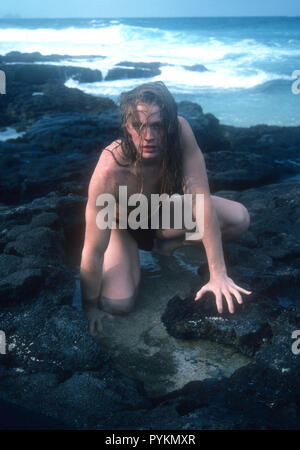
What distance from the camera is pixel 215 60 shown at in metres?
27.0

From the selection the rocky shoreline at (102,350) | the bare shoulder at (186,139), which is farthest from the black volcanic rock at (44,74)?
the bare shoulder at (186,139)

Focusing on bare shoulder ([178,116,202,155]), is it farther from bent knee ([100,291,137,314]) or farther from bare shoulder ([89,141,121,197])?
bent knee ([100,291,137,314])

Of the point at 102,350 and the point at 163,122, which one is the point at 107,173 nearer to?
the point at 163,122

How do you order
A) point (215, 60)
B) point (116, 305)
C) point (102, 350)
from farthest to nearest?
point (215, 60)
point (116, 305)
point (102, 350)

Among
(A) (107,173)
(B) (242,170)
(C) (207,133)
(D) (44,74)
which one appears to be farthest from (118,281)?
(D) (44,74)

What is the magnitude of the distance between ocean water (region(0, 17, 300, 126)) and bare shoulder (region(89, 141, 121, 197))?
8528 mm

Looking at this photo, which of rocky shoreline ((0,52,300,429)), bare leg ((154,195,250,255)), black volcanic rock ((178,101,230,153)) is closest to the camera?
rocky shoreline ((0,52,300,429))

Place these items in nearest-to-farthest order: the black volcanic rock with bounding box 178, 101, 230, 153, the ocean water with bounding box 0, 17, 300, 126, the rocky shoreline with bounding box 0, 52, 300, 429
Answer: the rocky shoreline with bounding box 0, 52, 300, 429
the black volcanic rock with bounding box 178, 101, 230, 153
the ocean water with bounding box 0, 17, 300, 126

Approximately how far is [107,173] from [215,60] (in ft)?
87.2

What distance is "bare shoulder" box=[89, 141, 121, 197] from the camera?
2732 mm

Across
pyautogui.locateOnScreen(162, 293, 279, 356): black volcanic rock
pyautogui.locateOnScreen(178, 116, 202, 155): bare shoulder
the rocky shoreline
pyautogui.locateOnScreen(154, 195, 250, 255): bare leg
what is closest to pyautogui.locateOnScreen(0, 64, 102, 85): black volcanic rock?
the rocky shoreline

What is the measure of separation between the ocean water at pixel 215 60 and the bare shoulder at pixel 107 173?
8.53 m

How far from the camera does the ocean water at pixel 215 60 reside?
43.8 ft

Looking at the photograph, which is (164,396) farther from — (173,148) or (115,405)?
(173,148)
